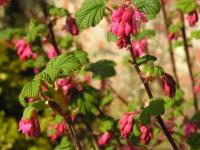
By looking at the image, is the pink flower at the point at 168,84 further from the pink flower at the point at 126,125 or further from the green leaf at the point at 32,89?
the green leaf at the point at 32,89

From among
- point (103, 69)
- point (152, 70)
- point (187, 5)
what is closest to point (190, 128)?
point (103, 69)

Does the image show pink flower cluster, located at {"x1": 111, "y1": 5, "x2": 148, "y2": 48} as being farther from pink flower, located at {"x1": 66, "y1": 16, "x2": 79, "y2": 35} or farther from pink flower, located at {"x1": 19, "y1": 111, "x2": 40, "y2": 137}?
pink flower, located at {"x1": 66, "y1": 16, "x2": 79, "y2": 35}

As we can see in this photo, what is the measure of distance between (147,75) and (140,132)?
391mm

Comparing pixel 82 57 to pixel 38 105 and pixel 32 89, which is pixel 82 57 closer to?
pixel 38 105

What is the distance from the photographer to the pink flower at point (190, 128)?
139 inches

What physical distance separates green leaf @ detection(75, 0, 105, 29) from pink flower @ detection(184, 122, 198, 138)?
1.44m

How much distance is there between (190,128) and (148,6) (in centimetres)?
149

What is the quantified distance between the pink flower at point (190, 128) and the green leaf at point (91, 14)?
1445 mm

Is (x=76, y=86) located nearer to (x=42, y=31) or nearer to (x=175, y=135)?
(x=42, y=31)

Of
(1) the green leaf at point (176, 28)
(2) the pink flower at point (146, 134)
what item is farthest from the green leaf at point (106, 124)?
(1) the green leaf at point (176, 28)

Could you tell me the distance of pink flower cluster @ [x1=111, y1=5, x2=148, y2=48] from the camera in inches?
87.0

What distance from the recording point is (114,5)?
2523mm

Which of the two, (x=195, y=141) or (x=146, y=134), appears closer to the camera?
(x=146, y=134)

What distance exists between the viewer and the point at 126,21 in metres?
2.21
